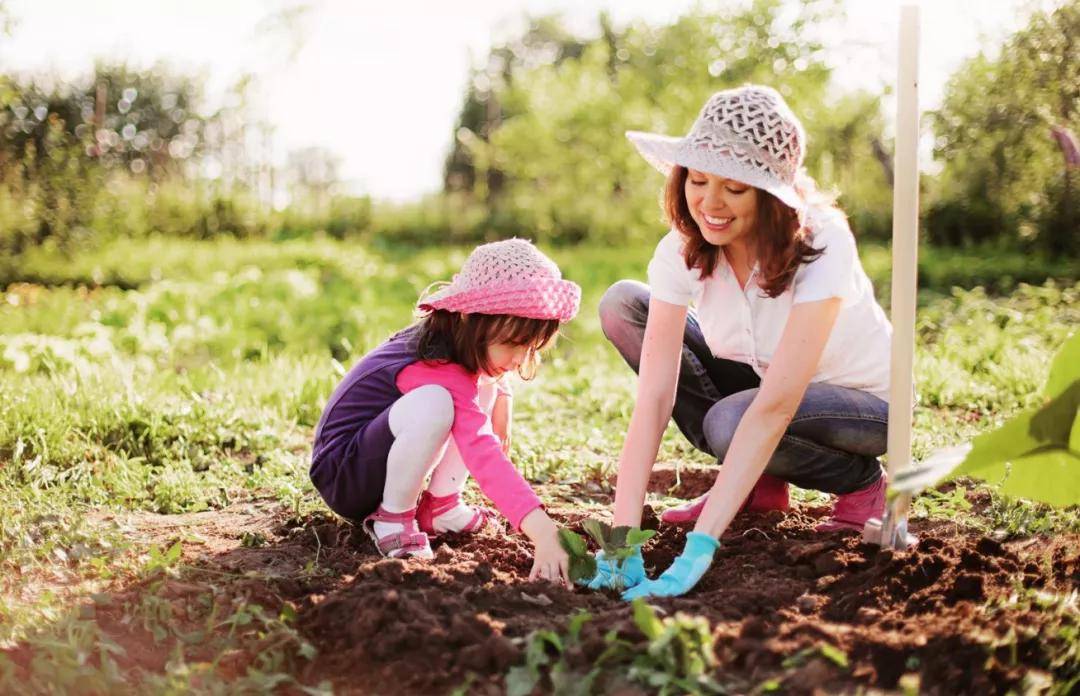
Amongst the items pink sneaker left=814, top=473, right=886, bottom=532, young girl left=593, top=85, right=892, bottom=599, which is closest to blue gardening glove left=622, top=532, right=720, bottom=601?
young girl left=593, top=85, right=892, bottom=599

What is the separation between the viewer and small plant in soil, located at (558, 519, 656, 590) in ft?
7.20

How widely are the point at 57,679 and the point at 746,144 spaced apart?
5.23ft

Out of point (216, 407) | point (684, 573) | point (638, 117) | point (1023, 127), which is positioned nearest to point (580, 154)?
point (638, 117)

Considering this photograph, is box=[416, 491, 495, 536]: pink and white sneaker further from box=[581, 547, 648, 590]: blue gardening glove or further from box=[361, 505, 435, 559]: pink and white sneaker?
box=[581, 547, 648, 590]: blue gardening glove

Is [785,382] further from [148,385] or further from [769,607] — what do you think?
[148,385]

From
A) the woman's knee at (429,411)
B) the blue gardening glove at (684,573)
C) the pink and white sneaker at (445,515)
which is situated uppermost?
the woman's knee at (429,411)

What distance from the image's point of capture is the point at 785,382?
→ 7.37 feet

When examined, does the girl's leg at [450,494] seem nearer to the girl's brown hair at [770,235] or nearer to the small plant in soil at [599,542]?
the small plant in soil at [599,542]

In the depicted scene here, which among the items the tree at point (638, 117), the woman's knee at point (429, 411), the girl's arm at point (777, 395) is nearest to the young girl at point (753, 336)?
the girl's arm at point (777, 395)

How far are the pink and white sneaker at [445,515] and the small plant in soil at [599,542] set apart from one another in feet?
1.60

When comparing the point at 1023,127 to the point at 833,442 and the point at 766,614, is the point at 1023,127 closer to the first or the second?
the point at 833,442

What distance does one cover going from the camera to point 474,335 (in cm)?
244

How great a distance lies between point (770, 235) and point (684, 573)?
2.40 ft

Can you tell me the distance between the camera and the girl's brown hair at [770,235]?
2.31m
